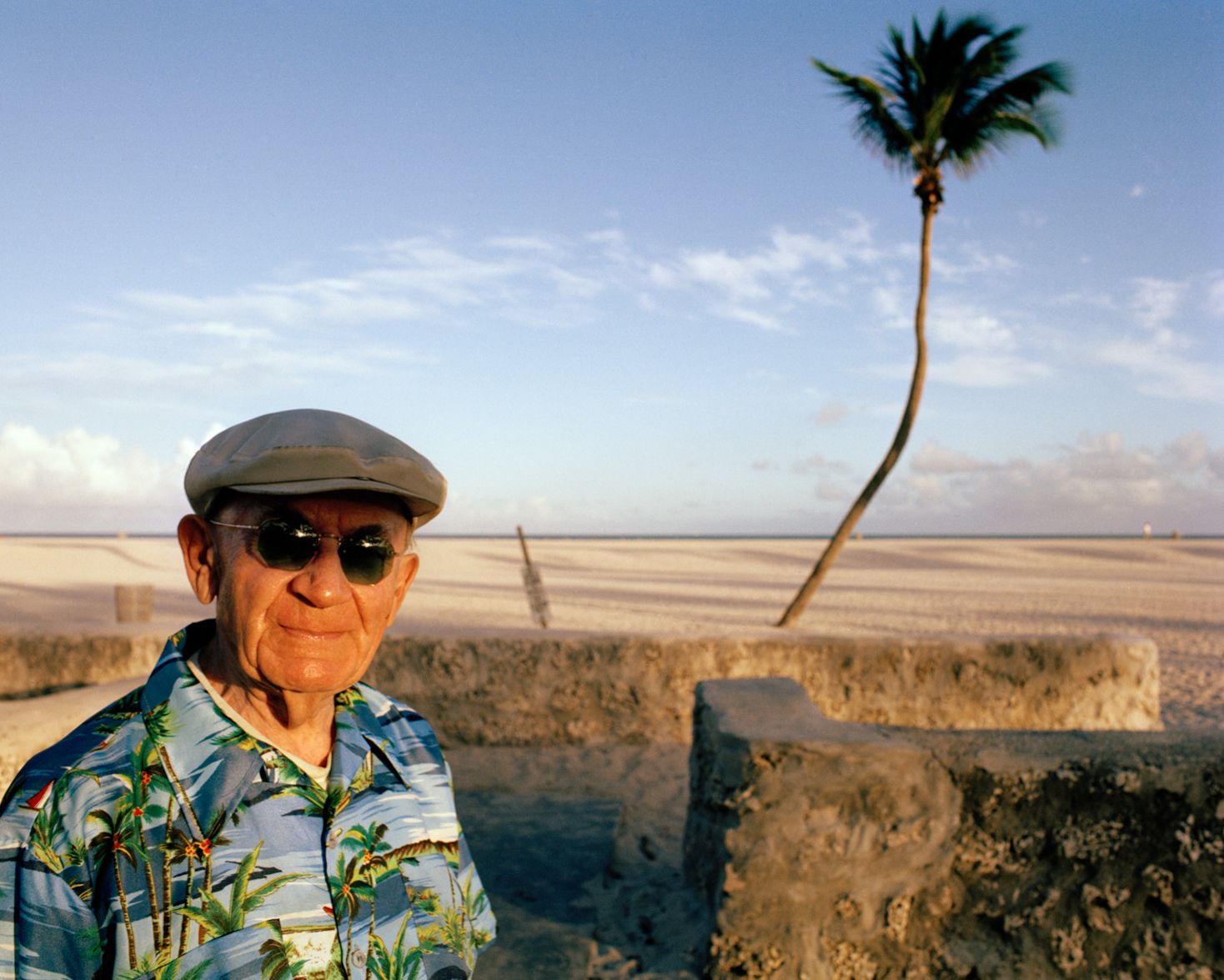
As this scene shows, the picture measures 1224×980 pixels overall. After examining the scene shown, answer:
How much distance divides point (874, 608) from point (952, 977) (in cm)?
1478

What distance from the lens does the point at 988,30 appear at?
302 inches

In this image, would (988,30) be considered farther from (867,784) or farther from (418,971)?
(418,971)

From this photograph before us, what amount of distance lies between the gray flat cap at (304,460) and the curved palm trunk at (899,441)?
23.3 ft

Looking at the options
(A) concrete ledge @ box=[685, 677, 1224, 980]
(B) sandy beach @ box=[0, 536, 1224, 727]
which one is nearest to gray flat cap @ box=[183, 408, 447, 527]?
(A) concrete ledge @ box=[685, 677, 1224, 980]

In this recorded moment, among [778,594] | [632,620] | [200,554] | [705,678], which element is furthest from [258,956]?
[778,594]

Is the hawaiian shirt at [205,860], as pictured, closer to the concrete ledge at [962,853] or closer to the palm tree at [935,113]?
the concrete ledge at [962,853]

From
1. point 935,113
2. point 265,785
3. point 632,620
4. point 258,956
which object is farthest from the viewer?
point 632,620

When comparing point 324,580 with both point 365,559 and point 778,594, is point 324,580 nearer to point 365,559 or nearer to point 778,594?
point 365,559

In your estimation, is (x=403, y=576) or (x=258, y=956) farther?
A: (x=403, y=576)

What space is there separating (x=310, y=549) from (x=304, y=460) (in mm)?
163

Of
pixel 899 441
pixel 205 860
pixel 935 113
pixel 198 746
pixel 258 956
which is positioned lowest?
pixel 258 956

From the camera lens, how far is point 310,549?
1213 mm

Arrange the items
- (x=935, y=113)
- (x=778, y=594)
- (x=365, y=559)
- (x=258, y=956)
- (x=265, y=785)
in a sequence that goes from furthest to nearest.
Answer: (x=778, y=594) < (x=935, y=113) < (x=365, y=559) < (x=265, y=785) < (x=258, y=956)

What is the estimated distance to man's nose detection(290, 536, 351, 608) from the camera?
3.93 ft
